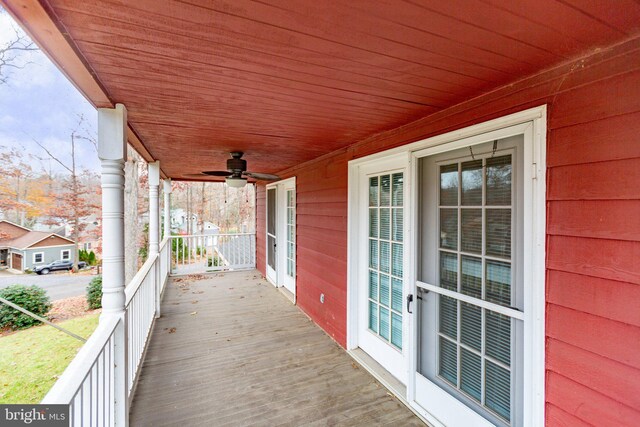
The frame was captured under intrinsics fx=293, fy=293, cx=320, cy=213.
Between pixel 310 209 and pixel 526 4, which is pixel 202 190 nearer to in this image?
pixel 310 209

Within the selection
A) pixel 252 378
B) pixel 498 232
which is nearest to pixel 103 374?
pixel 252 378

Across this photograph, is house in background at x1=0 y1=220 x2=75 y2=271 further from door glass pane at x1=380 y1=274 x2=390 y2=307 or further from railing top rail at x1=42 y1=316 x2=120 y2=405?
door glass pane at x1=380 y1=274 x2=390 y2=307

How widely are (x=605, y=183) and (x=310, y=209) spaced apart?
3.47 meters

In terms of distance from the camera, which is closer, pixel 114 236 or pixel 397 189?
pixel 114 236

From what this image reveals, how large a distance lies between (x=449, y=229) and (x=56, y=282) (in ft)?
10.6

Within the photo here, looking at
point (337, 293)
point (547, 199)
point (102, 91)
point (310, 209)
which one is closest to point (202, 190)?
point (310, 209)

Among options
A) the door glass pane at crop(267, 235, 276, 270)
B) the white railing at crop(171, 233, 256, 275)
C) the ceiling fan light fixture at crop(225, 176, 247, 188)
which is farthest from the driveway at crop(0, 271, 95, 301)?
the white railing at crop(171, 233, 256, 275)

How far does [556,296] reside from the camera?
4.80 ft

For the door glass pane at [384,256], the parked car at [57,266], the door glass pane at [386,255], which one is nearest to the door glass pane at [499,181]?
the door glass pane at [386,255]

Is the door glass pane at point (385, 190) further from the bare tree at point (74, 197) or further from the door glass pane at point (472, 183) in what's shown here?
the bare tree at point (74, 197)

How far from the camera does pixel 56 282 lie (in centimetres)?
247

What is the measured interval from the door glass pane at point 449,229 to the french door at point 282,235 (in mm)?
3230

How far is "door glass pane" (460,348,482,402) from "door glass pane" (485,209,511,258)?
73 cm

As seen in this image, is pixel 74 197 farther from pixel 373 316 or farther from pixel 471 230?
pixel 471 230
